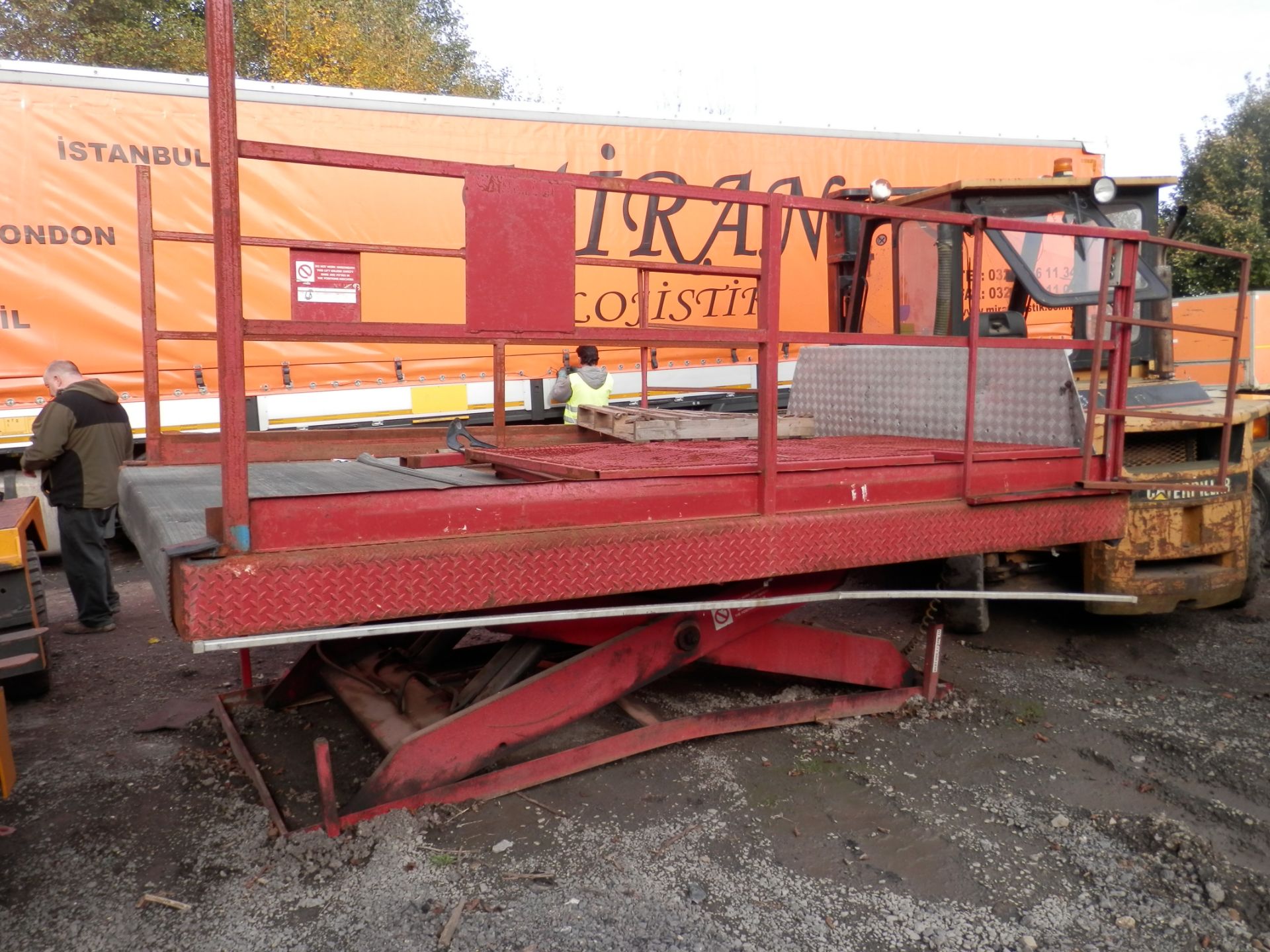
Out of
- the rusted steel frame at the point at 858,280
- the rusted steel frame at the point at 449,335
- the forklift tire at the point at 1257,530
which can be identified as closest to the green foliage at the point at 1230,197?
the forklift tire at the point at 1257,530

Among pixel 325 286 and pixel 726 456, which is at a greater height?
pixel 325 286

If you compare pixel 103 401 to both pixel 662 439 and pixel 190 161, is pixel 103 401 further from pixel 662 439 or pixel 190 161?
pixel 662 439

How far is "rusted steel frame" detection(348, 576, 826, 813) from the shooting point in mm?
2979

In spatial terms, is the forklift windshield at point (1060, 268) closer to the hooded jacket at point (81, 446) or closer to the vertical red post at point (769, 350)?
the vertical red post at point (769, 350)

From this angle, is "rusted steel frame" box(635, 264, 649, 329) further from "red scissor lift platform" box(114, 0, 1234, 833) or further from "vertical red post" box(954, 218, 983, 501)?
"vertical red post" box(954, 218, 983, 501)

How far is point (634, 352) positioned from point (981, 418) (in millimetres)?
4910

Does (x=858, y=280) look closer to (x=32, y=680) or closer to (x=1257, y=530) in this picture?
(x=1257, y=530)

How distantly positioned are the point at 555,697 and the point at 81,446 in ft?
13.4

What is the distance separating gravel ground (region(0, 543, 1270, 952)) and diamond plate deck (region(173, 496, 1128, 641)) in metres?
0.84

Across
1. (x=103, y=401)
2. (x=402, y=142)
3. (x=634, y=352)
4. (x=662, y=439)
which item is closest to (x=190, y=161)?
(x=402, y=142)

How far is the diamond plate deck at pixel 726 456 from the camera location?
2.99 metres

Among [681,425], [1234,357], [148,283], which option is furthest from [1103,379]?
[148,283]

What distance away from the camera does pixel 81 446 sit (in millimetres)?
5594

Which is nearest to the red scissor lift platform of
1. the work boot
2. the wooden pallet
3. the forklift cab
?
the wooden pallet
